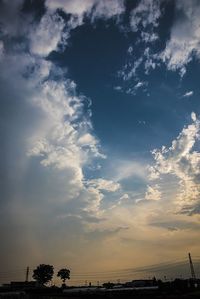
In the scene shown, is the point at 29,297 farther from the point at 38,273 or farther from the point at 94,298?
the point at 38,273

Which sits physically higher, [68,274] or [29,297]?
[68,274]

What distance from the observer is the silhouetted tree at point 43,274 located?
14625 centimetres

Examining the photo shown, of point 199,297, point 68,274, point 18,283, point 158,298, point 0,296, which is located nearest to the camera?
point 199,297

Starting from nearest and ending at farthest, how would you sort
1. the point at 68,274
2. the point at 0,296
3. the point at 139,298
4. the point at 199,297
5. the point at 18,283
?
the point at 199,297 < the point at 139,298 < the point at 0,296 < the point at 18,283 < the point at 68,274

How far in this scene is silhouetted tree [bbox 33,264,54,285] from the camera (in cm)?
14625

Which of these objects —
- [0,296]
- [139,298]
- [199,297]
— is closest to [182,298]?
[199,297]

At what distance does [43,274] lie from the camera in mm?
146125

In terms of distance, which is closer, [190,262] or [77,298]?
[77,298]

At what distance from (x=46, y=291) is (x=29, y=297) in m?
21.3

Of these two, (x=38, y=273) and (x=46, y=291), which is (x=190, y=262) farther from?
(x=38, y=273)

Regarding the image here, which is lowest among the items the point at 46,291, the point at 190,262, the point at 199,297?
the point at 199,297

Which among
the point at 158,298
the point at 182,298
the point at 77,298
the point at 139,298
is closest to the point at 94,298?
the point at 77,298

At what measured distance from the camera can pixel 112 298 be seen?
6962 cm

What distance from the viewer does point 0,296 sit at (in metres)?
93.5
